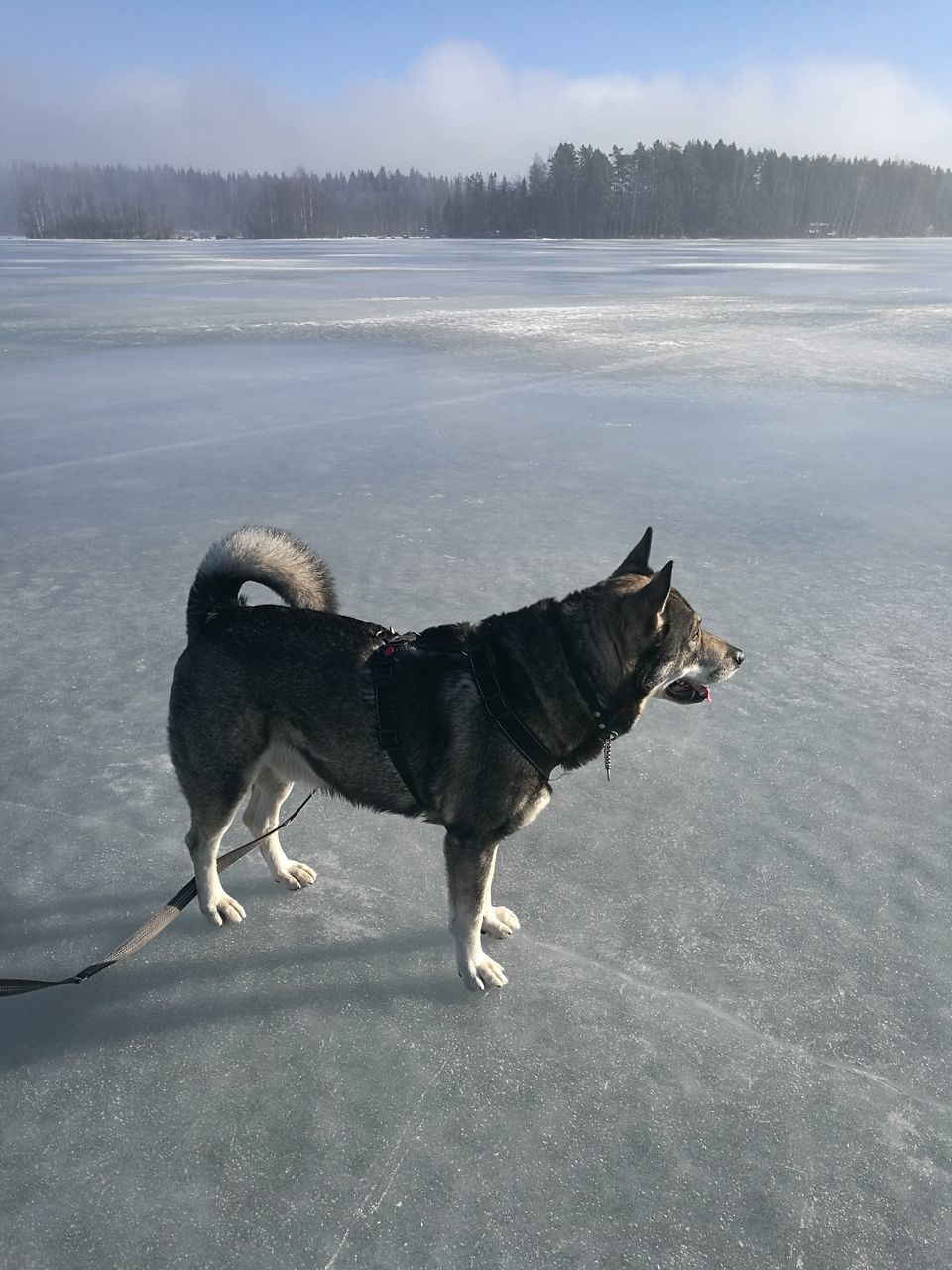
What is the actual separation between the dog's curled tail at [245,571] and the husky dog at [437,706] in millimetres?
10

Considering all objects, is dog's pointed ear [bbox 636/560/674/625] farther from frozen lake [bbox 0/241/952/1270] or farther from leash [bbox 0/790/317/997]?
leash [bbox 0/790/317/997]

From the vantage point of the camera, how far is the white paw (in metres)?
3.03

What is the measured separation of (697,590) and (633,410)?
6.02 m

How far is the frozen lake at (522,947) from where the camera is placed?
2074 millimetres

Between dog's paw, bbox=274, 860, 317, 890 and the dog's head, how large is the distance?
148cm

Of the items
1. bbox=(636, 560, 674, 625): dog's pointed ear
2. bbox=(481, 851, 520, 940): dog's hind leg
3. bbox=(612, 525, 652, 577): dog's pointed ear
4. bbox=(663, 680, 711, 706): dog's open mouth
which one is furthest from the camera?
bbox=(612, 525, 652, 577): dog's pointed ear

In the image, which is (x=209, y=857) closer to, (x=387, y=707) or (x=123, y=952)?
(x=123, y=952)

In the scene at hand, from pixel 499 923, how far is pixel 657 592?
1.30 meters

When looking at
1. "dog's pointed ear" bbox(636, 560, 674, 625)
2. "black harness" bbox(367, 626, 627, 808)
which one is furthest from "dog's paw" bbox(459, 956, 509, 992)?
"dog's pointed ear" bbox(636, 560, 674, 625)

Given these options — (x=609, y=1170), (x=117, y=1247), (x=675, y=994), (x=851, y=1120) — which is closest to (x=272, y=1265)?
(x=117, y=1247)

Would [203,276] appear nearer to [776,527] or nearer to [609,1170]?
[776,527]

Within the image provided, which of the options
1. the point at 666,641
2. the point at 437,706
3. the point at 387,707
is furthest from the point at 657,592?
the point at 387,707

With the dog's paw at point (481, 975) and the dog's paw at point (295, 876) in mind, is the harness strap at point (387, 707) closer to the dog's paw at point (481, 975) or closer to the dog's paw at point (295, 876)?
the dog's paw at point (481, 975)

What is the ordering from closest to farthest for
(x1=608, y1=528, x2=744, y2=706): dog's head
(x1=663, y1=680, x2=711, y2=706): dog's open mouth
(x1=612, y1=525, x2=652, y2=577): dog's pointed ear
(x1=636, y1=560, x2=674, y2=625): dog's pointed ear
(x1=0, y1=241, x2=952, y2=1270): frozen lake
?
(x1=0, y1=241, x2=952, y2=1270): frozen lake
(x1=636, y1=560, x2=674, y2=625): dog's pointed ear
(x1=608, y1=528, x2=744, y2=706): dog's head
(x1=663, y1=680, x2=711, y2=706): dog's open mouth
(x1=612, y1=525, x2=652, y2=577): dog's pointed ear
